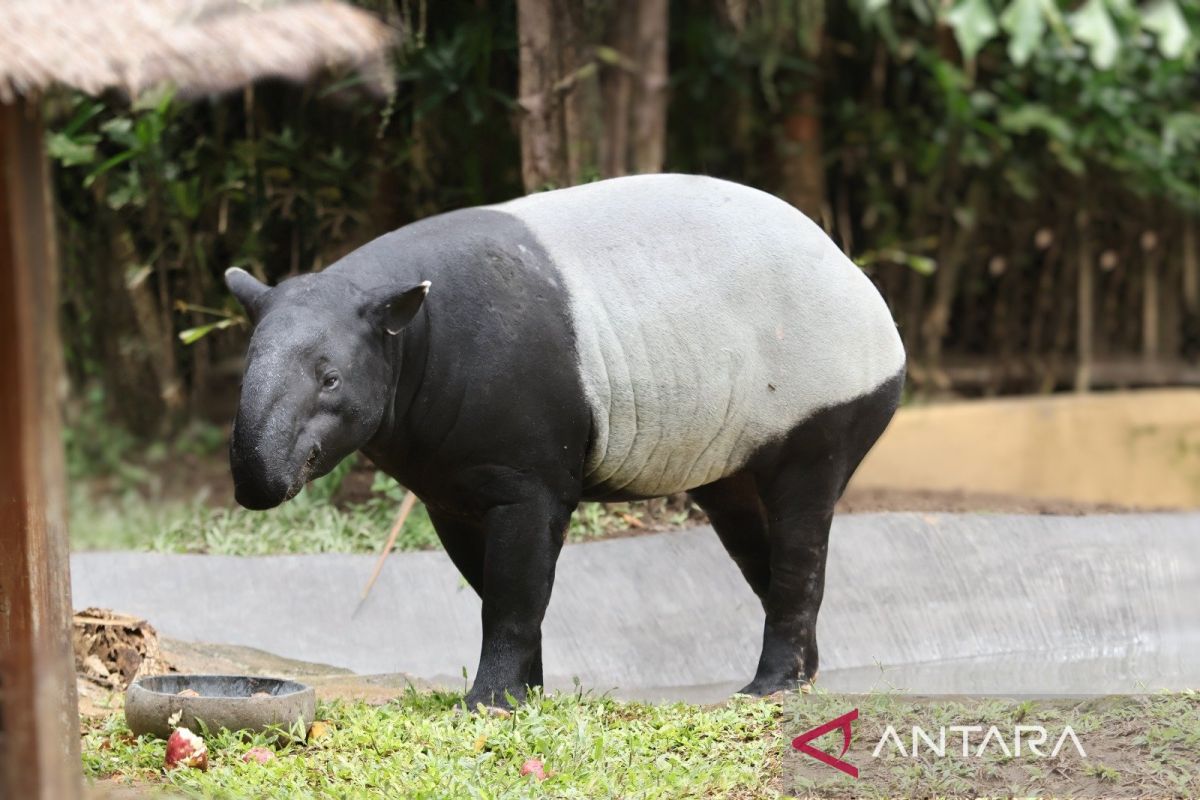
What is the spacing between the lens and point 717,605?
7.73 metres

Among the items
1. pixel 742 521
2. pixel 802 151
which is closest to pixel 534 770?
pixel 742 521

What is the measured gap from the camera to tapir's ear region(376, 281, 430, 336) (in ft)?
17.5

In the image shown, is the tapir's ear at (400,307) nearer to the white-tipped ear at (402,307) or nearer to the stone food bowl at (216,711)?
the white-tipped ear at (402,307)

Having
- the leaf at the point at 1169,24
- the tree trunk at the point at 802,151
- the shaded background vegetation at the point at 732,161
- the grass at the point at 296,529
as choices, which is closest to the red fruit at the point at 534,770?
the grass at the point at 296,529

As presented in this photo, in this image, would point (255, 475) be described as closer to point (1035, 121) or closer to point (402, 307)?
point (402, 307)

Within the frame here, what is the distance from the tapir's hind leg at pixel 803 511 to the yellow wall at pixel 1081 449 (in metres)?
5.43

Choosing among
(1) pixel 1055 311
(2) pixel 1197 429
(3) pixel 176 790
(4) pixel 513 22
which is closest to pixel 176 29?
(3) pixel 176 790

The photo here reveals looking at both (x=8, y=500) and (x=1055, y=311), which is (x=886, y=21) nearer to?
(x=1055, y=311)

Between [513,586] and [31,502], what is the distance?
5.26 feet

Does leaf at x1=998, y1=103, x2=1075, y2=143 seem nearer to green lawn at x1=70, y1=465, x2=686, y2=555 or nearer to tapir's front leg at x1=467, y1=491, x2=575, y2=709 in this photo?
green lawn at x1=70, y1=465, x2=686, y2=555

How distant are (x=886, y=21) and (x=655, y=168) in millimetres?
2778

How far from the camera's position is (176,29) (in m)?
4.14

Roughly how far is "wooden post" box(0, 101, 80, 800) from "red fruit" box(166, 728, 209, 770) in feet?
1.03

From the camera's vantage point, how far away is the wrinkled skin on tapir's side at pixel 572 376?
535cm
